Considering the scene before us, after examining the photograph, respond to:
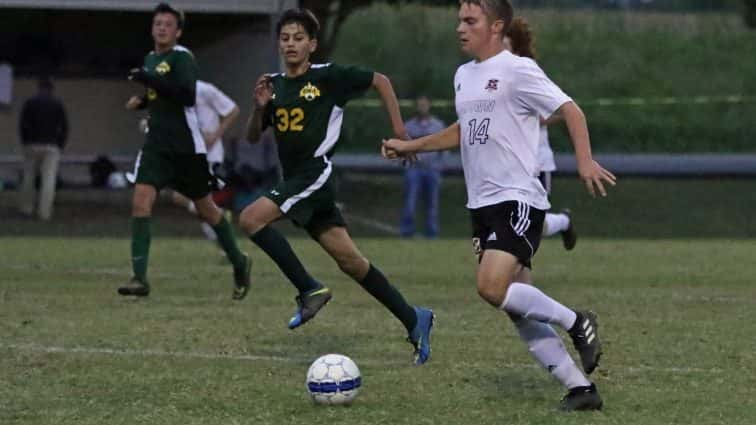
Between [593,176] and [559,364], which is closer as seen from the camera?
[593,176]

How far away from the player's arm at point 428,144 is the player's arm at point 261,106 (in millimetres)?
1850

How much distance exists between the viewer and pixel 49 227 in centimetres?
2422

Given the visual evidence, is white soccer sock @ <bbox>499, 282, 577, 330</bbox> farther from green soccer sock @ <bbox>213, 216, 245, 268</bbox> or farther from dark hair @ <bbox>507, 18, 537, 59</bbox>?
green soccer sock @ <bbox>213, 216, 245, 268</bbox>

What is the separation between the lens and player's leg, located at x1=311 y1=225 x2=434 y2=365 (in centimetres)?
876

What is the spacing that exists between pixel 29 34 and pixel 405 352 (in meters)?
21.9

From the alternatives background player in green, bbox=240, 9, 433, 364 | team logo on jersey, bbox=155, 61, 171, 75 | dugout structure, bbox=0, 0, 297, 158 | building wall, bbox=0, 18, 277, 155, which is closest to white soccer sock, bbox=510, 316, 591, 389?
background player in green, bbox=240, 9, 433, 364

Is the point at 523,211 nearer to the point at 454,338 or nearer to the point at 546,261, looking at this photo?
the point at 454,338

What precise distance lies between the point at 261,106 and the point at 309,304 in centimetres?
117

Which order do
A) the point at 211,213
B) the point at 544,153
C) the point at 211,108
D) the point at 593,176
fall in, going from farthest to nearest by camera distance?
the point at 211,108 < the point at 544,153 < the point at 211,213 < the point at 593,176

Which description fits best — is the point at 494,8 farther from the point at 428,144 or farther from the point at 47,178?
the point at 47,178

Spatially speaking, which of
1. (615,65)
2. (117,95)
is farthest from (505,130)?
(615,65)

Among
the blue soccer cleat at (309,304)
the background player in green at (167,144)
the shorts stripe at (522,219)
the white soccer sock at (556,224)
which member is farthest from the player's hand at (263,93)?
the white soccer sock at (556,224)

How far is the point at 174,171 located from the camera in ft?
39.8

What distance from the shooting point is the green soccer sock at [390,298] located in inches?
347
